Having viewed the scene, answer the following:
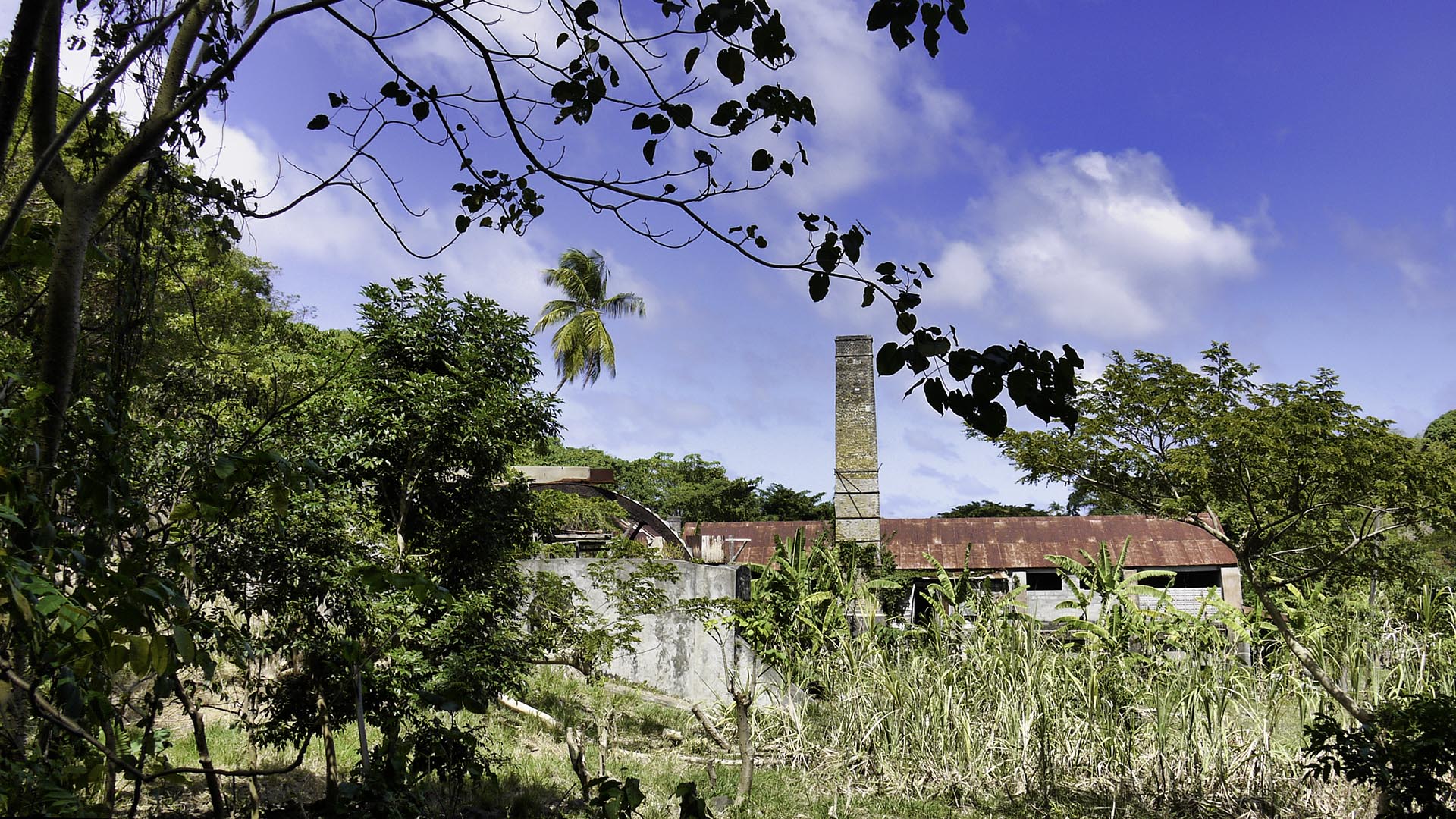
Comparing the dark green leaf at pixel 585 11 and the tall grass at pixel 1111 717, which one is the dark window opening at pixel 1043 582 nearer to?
the tall grass at pixel 1111 717

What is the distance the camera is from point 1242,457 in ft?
30.4

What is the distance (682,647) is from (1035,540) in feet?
34.1

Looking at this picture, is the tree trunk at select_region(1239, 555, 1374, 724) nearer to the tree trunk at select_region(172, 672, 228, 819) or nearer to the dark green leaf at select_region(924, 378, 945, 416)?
the dark green leaf at select_region(924, 378, 945, 416)

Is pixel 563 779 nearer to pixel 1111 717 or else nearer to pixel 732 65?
pixel 1111 717

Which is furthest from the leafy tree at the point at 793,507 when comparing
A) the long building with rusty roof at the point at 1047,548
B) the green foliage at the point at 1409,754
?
the green foliage at the point at 1409,754

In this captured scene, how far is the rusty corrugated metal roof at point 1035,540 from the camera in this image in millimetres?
19812

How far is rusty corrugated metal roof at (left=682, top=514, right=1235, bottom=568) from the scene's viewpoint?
1981 centimetres

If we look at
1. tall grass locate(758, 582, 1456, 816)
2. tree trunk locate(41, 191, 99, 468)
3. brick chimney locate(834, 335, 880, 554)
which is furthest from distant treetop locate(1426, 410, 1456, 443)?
tree trunk locate(41, 191, 99, 468)

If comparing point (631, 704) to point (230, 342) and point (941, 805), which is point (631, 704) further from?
point (230, 342)

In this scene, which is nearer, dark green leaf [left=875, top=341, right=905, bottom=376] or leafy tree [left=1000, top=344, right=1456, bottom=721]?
dark green leaf [left=875, top=341, right=905, bottom=376]

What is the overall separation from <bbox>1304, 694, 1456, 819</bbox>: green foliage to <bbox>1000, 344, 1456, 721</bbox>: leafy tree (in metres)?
3.22

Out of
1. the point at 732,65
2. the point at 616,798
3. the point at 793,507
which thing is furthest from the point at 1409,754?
the point at 793,507

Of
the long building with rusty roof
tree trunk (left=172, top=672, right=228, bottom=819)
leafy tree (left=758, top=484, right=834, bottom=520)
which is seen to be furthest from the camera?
leafy tree (left=758, top=484, right=834, bottom=520)

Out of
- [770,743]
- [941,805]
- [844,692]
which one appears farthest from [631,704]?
[941,805]
